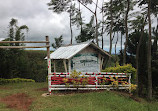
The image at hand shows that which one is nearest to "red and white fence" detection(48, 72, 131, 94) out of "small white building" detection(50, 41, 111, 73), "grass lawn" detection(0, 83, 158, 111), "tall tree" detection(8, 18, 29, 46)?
"grass lawn" detection(0, 83, 158, 111)

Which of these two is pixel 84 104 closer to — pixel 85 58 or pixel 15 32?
pixel 85 58

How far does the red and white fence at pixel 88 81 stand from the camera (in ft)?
29.5

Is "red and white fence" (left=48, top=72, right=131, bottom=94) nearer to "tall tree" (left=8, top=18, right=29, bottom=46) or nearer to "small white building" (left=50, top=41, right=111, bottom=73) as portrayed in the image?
"small white building" (left=50, top=41, right=111, bottom=73)

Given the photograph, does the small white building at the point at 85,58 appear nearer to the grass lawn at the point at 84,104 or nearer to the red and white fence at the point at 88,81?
the red and white fence at the point at 88,81

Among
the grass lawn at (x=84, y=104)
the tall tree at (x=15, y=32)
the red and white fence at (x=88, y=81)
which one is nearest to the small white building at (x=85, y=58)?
the red and white fence at (x=88, y=81)

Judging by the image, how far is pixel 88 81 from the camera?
9.33 meters

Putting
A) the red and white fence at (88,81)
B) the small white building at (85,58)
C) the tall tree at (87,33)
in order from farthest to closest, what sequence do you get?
the tall tree at (87,33), the small white building at (85,58), the red and white fence at (88,81)

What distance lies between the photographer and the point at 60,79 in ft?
29.8

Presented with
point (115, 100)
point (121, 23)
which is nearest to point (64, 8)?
point (121, 23)

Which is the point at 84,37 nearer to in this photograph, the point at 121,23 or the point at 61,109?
the point at 121,23

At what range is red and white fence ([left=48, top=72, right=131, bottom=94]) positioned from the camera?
8.99 m

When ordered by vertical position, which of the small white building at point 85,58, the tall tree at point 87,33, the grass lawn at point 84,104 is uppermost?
the tall tree at point 87,33

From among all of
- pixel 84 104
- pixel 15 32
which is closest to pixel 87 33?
pixel 15 32

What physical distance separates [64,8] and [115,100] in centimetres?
1707
